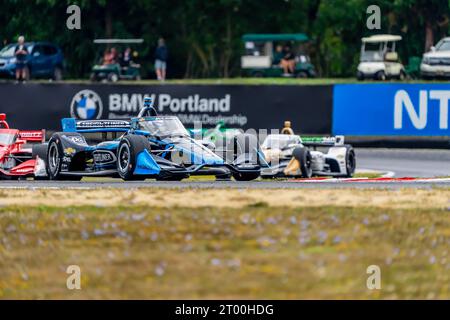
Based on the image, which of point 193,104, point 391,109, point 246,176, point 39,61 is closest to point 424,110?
point 391,109

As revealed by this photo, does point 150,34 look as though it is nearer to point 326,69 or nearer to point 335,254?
point 326,69

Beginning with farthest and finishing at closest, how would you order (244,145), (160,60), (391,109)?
(160,60) < (391,109) < (244,145)

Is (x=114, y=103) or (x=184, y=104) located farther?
(x=114, y=103)

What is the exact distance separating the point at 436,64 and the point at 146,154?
22.8 meters

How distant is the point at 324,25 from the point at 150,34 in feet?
25.0

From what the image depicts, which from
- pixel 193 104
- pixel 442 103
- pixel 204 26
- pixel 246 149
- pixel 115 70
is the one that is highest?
pixel 204 26

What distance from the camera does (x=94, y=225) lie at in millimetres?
14469

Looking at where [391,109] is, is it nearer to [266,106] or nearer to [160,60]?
[266,106]

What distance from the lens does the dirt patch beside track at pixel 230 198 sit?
16.6 m

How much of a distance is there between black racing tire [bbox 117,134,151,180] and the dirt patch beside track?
4.58 metres

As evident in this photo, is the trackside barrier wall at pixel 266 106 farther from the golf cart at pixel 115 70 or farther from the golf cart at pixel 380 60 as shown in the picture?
the golf cart at pixel 115 70

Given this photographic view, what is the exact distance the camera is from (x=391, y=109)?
37906mm

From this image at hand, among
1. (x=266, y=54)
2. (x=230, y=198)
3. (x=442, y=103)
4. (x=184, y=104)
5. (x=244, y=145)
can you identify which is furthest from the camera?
(x=266, y=54)
